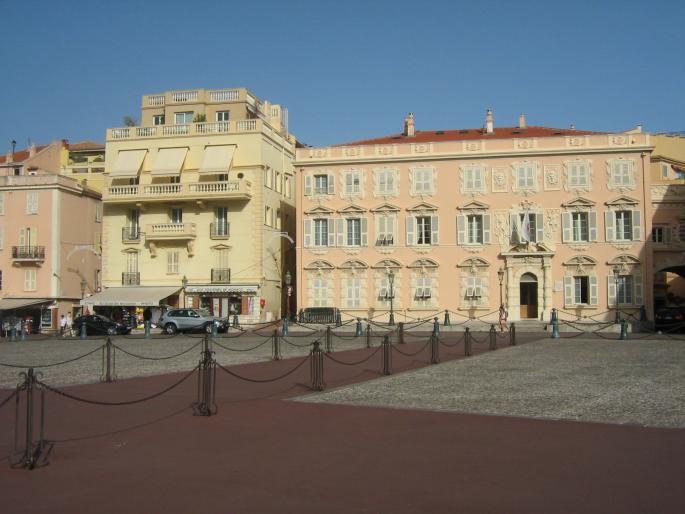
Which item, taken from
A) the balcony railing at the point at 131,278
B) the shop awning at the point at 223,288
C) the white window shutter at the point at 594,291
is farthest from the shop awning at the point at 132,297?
the white window shutter at the point at 594,291

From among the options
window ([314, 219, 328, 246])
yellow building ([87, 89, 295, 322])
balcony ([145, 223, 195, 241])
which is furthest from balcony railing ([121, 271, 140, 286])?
window ([314, 219, 328, 246])

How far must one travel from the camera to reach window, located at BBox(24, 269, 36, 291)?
165ft

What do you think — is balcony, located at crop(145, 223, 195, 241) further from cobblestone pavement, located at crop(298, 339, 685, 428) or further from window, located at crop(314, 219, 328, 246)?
cobblestone pavement, located at crop(298, 339, 685, 428)

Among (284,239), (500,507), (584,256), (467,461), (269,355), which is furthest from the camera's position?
(284,239)

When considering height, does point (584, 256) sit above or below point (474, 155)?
below

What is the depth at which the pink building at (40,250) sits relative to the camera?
50.3 meters

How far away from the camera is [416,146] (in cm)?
4744

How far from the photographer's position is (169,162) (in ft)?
160

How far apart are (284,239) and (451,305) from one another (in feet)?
41.9

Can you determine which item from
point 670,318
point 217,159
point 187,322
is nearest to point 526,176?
point 670,318

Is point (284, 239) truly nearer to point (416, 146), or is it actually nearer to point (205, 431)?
point (416, 146)

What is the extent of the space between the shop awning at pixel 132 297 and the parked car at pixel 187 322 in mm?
5501

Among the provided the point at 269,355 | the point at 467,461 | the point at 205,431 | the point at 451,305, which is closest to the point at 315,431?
the point at 205,431

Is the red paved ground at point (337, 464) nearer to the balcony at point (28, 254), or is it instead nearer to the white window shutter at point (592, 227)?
the white window shutter at point (592, 227)
